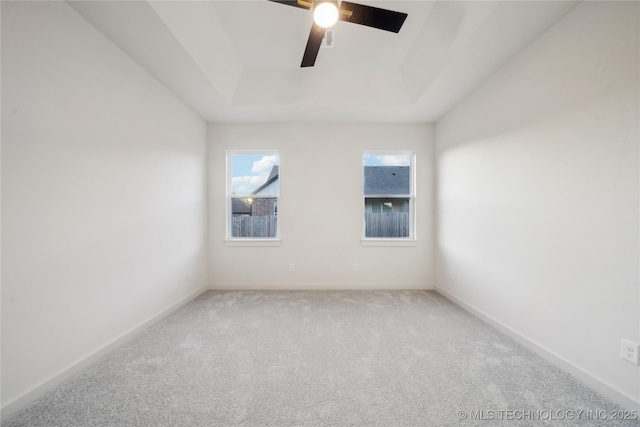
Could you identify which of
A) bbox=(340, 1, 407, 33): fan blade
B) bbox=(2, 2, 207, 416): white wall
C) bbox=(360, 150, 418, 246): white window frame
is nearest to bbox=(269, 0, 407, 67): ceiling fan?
bbox=(340, 1, 407, 33): fan blade

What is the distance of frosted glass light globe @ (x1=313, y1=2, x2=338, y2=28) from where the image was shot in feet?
4.73

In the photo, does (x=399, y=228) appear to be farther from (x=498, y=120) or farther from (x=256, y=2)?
(x=256, y=2)

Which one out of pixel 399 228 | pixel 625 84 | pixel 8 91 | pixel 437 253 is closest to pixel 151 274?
pixel 8 91

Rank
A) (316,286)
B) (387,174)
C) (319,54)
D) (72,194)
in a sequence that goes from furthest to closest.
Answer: (387,174) → (316,286) → (319,54) → (72,194)

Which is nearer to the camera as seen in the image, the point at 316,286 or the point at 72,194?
the point at 72,194

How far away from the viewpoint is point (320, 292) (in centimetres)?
355

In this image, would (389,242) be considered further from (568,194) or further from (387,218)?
(568,194)

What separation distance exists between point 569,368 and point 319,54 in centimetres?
359

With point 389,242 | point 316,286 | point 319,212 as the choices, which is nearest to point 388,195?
point 389,242

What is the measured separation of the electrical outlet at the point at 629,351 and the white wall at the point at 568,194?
3 centimetres

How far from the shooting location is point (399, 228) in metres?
3.83

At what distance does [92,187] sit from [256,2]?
2052 mm

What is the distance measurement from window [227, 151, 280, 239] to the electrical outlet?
3512 millimetres

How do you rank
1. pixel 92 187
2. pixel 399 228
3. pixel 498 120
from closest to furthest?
1. pixel 92 187
2. pixel 498 120
3. pixel 399 228
